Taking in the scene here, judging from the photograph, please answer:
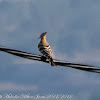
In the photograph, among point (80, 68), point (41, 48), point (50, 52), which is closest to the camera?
point (80, 68)

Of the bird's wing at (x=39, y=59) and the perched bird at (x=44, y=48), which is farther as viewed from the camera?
the perched bird at (x=44, y=48)

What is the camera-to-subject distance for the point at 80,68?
221 inches

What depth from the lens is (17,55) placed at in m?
5.38

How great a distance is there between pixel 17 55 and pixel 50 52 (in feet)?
11.7

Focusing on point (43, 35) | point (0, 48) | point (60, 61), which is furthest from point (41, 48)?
point (0, 48)

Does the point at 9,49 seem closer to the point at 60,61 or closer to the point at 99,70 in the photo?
the point at 60,61

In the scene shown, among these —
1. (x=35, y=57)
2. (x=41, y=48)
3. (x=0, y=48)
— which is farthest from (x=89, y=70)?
(x=41, y=48)

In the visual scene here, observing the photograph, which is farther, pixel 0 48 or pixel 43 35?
pixel 43 35

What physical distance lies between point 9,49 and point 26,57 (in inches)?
15.2

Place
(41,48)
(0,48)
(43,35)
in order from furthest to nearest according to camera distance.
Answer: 1. (43,35)
2. (41,48)
3. (0,48)

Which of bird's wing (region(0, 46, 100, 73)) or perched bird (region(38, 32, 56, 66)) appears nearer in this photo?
bird's wing (region(0, 46, 100, 73))

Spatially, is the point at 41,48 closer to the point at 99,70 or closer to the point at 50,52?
the point at 50,52

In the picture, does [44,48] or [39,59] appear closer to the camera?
[39,59]

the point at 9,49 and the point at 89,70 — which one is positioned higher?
the point at 9,49
